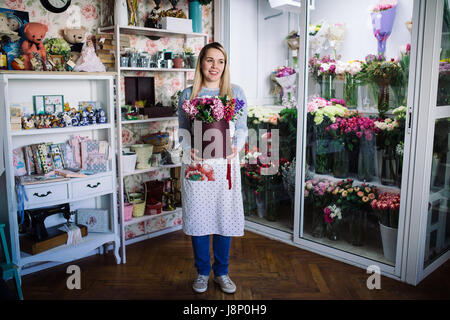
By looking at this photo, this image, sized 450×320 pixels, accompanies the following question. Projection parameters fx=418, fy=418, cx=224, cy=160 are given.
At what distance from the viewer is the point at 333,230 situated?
347 centimetres

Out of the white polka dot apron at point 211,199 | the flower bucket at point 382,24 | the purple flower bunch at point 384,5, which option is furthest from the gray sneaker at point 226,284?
the purple flower bunch at point 384,5

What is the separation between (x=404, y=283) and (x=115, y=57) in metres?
2.73

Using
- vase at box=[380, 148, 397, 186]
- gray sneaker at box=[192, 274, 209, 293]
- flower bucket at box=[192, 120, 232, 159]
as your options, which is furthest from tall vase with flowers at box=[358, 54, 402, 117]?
gray sneaker at box=[192, 274, 209, 293]

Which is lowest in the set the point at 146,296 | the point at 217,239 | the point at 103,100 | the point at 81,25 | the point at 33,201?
the point at 146,296

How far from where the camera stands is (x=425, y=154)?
2.77m

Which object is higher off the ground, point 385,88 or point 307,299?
point 385,88

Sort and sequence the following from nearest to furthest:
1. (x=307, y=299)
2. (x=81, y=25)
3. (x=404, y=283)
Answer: (x=307, y=299), (x=404, y=283), (x=81, y=25)

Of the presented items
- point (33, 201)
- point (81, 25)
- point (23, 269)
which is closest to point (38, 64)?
point (81, 25)

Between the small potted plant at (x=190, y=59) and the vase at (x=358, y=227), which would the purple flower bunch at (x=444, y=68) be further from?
the small potted plant at (x=190, y=59)

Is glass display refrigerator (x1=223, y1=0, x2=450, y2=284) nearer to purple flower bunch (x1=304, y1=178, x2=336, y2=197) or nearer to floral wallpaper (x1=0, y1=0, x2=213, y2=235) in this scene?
purple flower bunch (x1=304, y1=178, x2=336, y2=197)

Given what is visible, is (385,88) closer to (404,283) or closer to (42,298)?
(404,283)

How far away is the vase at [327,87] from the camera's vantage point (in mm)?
3346

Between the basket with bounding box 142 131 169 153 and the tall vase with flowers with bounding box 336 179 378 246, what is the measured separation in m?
1.55

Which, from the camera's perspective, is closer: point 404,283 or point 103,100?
point 404,283
